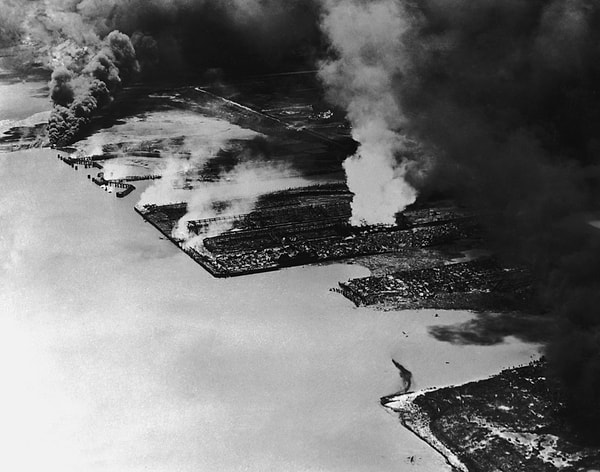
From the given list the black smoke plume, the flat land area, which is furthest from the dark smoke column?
the flat land area

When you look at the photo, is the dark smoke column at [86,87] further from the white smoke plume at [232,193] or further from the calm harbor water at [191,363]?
the calm harbor water at [191,363]

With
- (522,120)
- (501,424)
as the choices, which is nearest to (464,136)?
(522,120)

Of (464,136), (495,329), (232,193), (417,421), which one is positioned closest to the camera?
(417,421)

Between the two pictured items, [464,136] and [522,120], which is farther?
[464,136]

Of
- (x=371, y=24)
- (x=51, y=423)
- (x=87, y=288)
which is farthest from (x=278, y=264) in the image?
(x=371, y=24)

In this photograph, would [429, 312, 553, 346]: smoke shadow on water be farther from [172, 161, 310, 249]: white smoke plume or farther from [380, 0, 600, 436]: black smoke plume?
[172, 161, 310, 249]: white smoke plume

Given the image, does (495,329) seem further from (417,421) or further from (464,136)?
(464,136)
